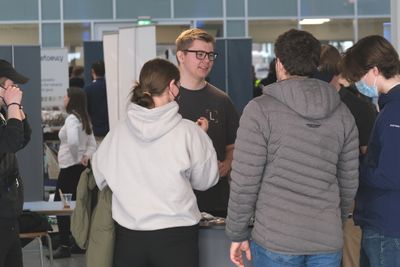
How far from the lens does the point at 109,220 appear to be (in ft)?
12.3

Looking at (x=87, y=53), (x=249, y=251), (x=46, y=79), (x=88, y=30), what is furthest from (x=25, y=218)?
(x=88, y=30)

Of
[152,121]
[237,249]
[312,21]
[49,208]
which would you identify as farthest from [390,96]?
[312,21]

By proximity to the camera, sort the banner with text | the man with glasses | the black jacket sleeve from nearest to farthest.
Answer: the black jacket sleeve → the man with glasses → the banner with text

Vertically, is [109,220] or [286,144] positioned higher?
[286,144]

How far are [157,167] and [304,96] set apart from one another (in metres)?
0.75

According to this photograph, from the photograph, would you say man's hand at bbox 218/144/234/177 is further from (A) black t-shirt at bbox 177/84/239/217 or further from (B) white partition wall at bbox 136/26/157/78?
(B) white partition wall at bbox 136/26/157/78

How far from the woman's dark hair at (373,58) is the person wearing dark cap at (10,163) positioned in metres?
1.56

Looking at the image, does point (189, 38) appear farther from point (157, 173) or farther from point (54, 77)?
point (54, 77)

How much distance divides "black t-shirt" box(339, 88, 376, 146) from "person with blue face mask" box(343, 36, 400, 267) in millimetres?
666

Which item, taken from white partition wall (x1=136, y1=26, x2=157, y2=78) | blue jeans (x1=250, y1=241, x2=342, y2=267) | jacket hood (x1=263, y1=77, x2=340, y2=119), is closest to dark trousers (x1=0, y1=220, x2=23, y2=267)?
blue jeans (x1=250, y1=241, x2=342, y2=267)

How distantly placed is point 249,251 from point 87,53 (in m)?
7.29

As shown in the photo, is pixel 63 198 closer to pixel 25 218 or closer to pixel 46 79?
pixel 25 218

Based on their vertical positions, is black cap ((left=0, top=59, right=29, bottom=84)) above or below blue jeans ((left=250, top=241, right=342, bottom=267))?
above

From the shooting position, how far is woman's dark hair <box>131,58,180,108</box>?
11.9 feet
